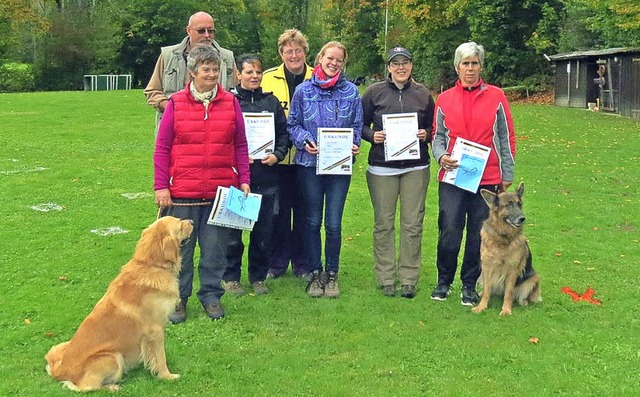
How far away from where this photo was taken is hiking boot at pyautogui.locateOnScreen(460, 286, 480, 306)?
6703 millimetres

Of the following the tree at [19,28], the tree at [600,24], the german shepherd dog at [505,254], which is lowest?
the german shepherd dog at [505,254]

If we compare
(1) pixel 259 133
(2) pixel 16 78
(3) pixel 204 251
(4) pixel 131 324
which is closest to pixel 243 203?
(3) pixel 204 251

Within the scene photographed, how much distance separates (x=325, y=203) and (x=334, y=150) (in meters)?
0.63

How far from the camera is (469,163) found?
625 cm

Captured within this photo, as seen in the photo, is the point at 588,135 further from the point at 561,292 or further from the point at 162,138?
the point at 162,138

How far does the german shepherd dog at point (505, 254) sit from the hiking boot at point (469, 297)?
143 mm

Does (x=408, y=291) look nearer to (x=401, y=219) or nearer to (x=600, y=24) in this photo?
(x=401, y=219)

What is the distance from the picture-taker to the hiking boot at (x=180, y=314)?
609 cm

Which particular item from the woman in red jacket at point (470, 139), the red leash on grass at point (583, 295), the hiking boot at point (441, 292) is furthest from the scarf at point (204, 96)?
the red leash on grass at point (583, 295)

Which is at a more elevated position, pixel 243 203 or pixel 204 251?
pixel 243 203

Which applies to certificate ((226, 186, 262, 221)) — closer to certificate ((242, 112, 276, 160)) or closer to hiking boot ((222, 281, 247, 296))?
certificate ((242, 112, 276, 160))

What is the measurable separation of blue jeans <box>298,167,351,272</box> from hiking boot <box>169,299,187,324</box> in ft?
4.96

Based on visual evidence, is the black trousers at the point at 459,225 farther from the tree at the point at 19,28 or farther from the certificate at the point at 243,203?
the tree at the point at 19,28

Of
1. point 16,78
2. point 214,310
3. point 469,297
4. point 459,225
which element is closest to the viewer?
point 214,310
